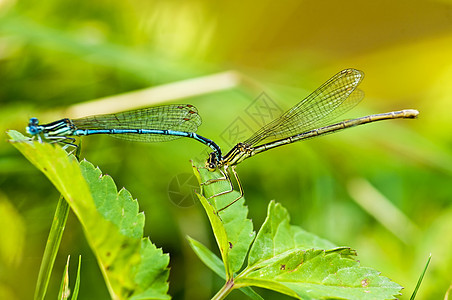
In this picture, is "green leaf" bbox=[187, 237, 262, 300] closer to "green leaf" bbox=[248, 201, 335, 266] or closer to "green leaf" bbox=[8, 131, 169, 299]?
"green leaf" bbox=[248, 201, 335, 266]

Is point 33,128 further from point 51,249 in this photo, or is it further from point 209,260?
point 209,260

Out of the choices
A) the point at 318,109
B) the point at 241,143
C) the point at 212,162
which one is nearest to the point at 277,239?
the point at 212,162

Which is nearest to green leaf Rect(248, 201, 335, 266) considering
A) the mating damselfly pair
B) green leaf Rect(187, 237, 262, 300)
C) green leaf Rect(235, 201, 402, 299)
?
green leaf Rect(235, 201, 402, 299)

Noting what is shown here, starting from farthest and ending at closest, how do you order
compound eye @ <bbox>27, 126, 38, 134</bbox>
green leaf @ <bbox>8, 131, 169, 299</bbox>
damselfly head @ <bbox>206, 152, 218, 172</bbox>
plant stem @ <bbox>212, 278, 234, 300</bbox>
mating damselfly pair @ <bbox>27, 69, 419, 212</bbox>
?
mating damselfly pair @ <bbox>27, 69, 419, 212</bbox> < damselfly head @ <bbox>206, 152, 218, 172</bbox> < compound eye @ <bbox>27, 126, 38, 134</bbox> < plant stem @ <bbox>212, 278, 234, 300</bbox> < green leaf @ <bbox>8, 131, 169, 299</bbox>

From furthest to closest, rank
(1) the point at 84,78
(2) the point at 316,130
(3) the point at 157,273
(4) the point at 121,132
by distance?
(1) the point at 84,78, (2) the point at 316,130, (4) the point at 121,132, (3) the point at 157,273

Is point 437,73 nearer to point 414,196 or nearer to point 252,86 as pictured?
point 414,196

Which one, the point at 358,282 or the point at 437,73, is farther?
the point at 437,73

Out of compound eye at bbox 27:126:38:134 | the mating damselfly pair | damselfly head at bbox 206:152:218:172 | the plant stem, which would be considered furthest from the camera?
the mating damselfly pair

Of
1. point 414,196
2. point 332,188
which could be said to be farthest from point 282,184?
point 414,196
